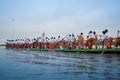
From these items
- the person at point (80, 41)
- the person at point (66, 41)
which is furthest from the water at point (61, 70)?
the person at point (66, 41)

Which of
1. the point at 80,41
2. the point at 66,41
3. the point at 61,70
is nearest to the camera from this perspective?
the point at 61,70

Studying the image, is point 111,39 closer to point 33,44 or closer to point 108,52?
point 108,52

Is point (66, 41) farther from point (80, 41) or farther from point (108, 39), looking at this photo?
point (108, 39)

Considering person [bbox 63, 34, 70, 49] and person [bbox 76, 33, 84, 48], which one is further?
person [bbox 63, 34, 70, 49]

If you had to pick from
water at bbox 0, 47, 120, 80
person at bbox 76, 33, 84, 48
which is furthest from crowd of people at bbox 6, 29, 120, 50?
water at bbox 0, 47, 120, 80

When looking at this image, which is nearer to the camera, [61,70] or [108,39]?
[61,70]

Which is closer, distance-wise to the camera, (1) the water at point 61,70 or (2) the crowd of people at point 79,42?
(1) the water at point 61,70

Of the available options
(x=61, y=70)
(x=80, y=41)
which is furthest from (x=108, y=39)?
(x=61, y=70)

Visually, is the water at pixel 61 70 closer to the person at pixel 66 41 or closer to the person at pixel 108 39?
the person at pixel 108 39

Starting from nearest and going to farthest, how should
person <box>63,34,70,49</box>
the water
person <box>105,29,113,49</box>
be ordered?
the water, person <box>105,29,113,49</box>, person <box>63,34,70,49</box>

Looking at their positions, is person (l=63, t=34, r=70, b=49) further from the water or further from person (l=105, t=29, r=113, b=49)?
the water

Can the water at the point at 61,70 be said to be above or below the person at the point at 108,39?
below

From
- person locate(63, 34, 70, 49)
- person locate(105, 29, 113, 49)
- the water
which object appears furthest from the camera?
person locate(63, 34, 70, 49)

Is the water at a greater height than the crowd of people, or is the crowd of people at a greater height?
the crowd of people
